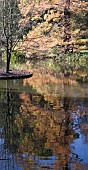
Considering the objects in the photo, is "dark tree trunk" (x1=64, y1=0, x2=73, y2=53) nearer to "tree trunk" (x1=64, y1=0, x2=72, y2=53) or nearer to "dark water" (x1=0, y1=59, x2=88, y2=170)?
"tree trunk" (x1=64, y1=0, x2=72, y2=53)

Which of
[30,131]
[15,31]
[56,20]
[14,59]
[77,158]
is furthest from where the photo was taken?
[56,20]

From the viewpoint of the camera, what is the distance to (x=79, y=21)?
35.7 metres

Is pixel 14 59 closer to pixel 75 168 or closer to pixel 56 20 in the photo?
pixel 56 20

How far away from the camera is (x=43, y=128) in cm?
868

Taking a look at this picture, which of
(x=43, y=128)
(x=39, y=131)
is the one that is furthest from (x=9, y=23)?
(x=39, y=131)

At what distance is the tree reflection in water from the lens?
644 cm

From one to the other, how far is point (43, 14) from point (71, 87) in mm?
21574

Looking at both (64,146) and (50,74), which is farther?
(50,74)

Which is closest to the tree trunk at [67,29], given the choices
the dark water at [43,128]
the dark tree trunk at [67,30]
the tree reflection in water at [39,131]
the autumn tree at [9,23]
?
the dark tree trunk at [67,30]

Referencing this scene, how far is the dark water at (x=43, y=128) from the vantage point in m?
6.44

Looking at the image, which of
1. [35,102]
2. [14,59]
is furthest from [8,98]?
[14,59]

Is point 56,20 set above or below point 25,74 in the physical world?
above

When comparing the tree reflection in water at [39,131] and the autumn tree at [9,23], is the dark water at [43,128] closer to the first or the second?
the tree reflection in water at [39,131]

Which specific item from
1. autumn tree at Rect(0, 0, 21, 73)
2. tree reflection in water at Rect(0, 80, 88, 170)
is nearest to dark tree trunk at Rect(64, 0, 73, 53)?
autumn tree at Rect(0, 0, 21, 73)
